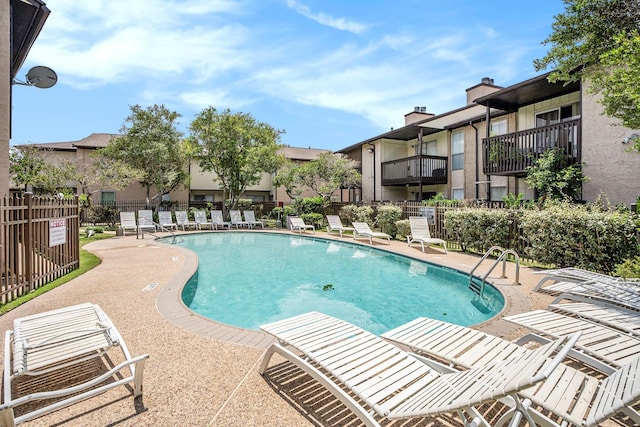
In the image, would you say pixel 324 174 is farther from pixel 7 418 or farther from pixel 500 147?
pixel 7 418

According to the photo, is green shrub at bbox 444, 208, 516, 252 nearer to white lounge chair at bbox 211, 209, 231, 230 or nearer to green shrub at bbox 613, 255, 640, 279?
green shrub at bbox 613, 255, 640, 279

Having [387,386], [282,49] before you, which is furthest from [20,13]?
[387,386]

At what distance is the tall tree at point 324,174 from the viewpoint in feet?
70.4

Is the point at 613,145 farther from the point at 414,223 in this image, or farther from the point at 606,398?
the point at 606,398

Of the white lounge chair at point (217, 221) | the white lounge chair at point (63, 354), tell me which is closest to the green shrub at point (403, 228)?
the white lounge chair at point (217, 221)

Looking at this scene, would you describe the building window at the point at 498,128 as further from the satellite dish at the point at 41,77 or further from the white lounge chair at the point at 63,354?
the white lounge chair at the point at 63,354

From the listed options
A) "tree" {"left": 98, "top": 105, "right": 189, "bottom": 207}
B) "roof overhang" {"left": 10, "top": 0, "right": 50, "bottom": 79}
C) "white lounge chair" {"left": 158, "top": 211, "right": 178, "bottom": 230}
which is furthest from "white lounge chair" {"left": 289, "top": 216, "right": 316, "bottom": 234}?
"roof overhang" {"left": 10, "top": 0, "right": 50, "bottom": 79}

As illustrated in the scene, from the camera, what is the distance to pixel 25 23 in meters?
9.51

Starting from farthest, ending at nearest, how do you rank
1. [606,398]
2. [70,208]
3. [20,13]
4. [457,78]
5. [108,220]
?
[108,220], [457,78], [20,13], [70,208], [606,398]

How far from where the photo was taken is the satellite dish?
7.90m

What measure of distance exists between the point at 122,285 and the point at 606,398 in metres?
7.82

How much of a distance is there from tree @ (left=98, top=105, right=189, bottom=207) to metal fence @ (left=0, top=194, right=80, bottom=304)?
1599 centimetres

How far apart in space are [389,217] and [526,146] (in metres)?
6.52

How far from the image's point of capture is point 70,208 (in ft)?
27.7
